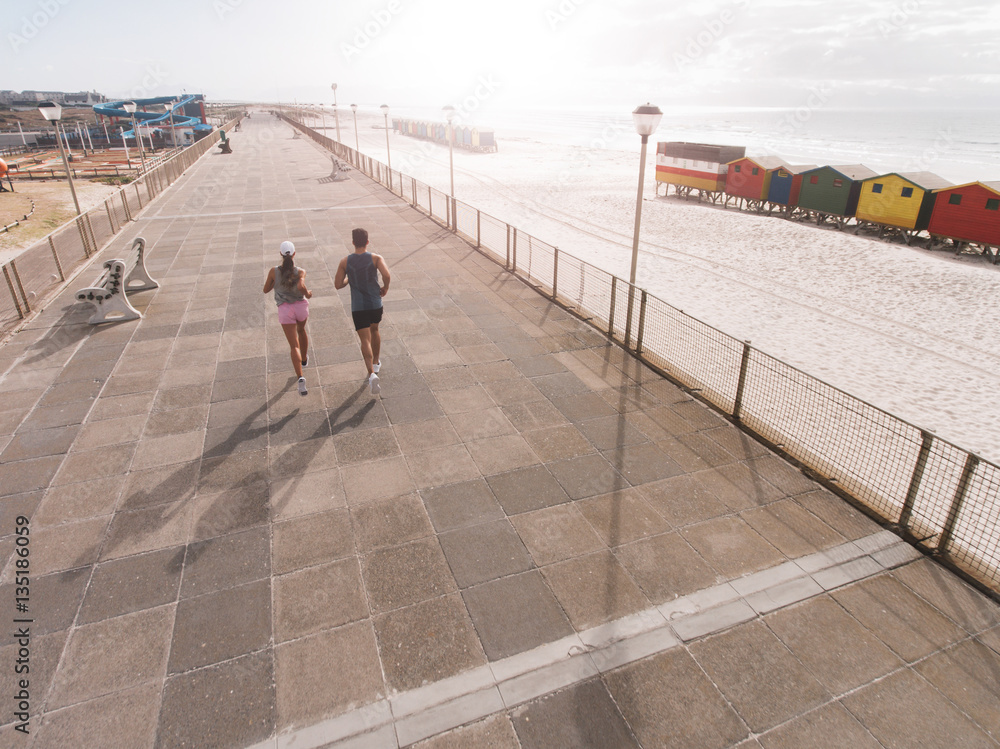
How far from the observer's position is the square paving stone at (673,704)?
10.6 ft

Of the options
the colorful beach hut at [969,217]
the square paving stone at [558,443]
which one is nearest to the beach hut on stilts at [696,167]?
the colorful beach hut at [969,217]

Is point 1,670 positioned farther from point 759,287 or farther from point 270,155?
point 270,155

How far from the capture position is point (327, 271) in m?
12.1

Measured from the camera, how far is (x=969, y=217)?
22.5 meters

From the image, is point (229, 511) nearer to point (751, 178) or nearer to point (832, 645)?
point (832, 645)

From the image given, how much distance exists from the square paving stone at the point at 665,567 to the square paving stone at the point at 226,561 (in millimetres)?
2808

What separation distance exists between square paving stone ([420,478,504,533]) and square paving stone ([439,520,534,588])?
0.10m

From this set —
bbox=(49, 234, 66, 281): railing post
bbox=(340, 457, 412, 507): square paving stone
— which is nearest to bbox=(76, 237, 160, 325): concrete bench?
bbox=(49, 234, 66, 281): railing post

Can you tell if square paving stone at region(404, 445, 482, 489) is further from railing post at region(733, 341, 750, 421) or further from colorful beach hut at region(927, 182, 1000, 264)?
colorful beach hut at region(927, 182, 1000, 264)

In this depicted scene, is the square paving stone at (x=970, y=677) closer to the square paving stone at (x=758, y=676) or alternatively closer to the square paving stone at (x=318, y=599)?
the square paving stone at (x=758, y=676)

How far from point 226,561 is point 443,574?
5.54 ft

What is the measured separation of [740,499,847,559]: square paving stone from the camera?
4.65 meters

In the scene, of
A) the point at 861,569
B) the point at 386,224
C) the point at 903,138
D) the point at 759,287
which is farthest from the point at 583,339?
the point at 903,138

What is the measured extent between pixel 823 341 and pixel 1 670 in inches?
586
